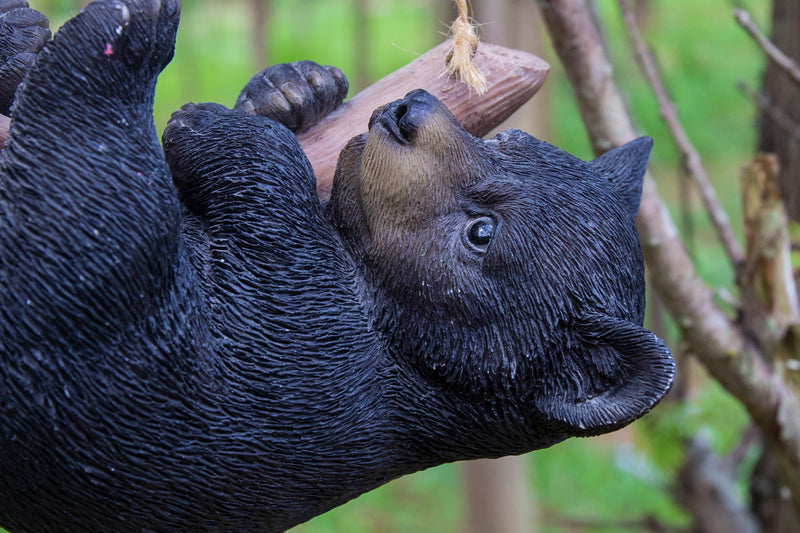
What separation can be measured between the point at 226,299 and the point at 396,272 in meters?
0.25

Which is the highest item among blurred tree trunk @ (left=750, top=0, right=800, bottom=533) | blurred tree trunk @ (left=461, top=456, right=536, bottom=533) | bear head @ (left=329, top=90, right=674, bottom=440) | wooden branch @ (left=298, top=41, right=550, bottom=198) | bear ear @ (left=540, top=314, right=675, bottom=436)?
wooden branch @ (left=298, top=41, right=550, bottom=198)

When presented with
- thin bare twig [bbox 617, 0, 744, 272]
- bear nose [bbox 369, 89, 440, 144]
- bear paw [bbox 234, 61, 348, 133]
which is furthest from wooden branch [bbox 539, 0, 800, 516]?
bear nose [bbox 369, 89, 440, 144]

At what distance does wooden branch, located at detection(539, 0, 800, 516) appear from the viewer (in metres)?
2.16

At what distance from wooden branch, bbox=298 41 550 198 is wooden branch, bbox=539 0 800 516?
1.96 ft

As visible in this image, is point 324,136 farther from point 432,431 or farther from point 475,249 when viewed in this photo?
point 432,431

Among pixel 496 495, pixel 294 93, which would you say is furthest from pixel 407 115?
Result: pixel 496 495

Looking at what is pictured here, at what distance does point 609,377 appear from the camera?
4.06ft

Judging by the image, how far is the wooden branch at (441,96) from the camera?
1540 mm

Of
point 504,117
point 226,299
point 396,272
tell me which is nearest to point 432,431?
point 396,272

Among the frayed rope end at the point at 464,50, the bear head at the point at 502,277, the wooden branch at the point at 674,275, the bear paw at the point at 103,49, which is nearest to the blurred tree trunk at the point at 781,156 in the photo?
the wooden branch at the point at 674,275

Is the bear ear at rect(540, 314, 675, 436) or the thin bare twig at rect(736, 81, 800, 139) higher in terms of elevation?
the bear ear at rect(540, 314, 675, 436)

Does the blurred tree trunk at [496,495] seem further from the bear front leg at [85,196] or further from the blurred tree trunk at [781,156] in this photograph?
the bear front leg at [85,196]

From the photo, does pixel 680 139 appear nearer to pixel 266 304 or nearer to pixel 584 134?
pixel 266 304

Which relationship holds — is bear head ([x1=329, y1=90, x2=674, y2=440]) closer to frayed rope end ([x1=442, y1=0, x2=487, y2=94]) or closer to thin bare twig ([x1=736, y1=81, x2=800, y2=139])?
frayed rope end ([x1=442, y1=0, x2=487, y2=94])
